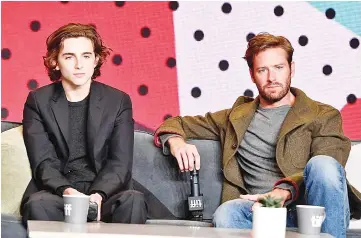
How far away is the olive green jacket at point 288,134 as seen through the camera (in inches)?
101

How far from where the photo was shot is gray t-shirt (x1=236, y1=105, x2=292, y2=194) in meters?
2.66

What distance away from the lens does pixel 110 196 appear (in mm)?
2539

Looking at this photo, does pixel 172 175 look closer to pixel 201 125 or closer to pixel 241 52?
pixel 201 125

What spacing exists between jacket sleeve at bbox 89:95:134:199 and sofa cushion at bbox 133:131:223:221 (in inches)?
4.7

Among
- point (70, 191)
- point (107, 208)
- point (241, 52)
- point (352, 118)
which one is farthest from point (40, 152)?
point (352, 118)

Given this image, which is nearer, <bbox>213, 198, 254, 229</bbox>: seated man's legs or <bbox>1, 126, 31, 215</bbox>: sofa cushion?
<bbox>213, 198, 254, 229</bbox>: seated man's legs

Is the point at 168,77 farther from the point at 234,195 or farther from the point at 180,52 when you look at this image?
the point at 234,195

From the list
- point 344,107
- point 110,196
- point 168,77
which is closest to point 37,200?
point 110,196

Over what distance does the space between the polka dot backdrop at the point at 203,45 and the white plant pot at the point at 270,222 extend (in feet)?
4.15

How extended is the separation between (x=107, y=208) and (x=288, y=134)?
74cm

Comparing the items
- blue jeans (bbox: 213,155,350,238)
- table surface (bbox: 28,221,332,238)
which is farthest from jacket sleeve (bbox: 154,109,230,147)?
table surface (bbox: 28,221,332,238)

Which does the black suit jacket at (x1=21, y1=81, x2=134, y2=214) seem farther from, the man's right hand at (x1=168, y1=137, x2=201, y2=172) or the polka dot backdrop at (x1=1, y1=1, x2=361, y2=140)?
the polka dot backdrop at (x1=1, y1=1, x2=361, y2=140)

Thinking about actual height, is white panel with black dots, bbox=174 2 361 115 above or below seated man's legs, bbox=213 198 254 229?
above

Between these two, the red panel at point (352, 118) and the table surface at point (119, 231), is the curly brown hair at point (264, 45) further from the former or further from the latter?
the table surface at point (119, 231)
